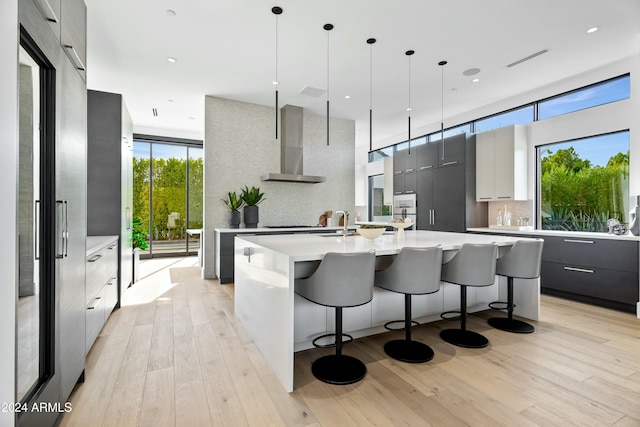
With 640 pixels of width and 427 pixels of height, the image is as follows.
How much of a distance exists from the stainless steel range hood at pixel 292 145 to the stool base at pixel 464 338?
3.52 meters

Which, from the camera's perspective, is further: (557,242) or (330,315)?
(557,242)

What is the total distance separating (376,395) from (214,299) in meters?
2.66

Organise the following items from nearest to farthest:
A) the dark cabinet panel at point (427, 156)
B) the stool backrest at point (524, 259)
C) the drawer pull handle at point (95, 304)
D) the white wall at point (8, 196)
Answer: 1. the white wall at point (8, 196)
2. the drawer pull handle at point (95, 304)
3. the stool backrest at point (524, 259)
4. the dark cabinet panel at point (427, 156)

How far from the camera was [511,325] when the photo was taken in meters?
2.97

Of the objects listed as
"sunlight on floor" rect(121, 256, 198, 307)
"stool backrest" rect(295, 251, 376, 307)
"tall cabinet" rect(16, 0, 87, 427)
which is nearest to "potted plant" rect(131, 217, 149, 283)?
"sunlight on floor" rect(121, 256, 198, 307)

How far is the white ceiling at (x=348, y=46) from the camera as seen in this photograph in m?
2.95

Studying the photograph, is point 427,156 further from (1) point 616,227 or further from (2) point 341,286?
(2) point 341,286

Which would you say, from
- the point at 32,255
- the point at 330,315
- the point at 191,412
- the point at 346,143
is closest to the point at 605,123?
the point at 346,143

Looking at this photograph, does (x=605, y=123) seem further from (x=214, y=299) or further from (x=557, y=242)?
(x=214, y=299)

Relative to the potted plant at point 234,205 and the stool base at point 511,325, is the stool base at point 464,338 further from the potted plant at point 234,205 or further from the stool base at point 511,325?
the potted plant at point 234,205

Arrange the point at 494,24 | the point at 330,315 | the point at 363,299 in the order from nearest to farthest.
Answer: the point at 363,299 < the point at 330,315 < the point at 494,24

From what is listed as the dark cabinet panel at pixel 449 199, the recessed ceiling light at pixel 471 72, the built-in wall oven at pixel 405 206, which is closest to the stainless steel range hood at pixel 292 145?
the built-in wall oven at pixel 405 206

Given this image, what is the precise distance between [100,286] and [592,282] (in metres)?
5.23

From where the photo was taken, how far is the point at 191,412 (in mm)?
1720
